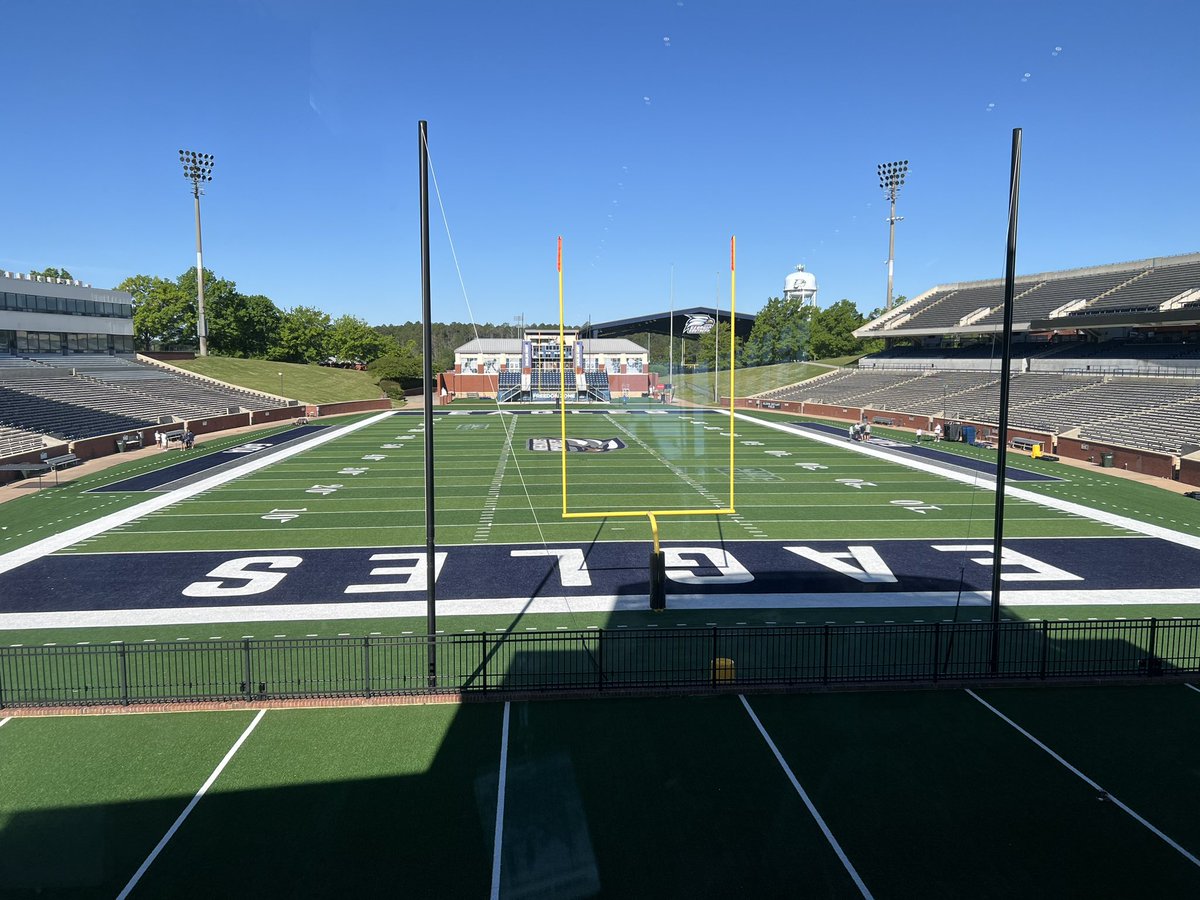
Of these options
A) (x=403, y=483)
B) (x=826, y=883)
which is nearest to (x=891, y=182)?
(x=403, y=483)

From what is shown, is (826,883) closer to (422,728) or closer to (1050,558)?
(422,728)

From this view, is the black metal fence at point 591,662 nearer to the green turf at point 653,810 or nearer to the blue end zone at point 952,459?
the green turf at point 653,810

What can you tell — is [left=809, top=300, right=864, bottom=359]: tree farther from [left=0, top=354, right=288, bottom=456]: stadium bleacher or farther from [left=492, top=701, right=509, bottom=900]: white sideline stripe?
[left=492, top=701, right=509, bottom=900]: white sideline stripe

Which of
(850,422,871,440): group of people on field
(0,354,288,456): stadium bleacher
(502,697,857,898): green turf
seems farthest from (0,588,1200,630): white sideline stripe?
(850,422,871,440): group of people on field

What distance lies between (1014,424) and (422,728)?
141 ft

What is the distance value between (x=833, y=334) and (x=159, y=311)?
80.6 meters

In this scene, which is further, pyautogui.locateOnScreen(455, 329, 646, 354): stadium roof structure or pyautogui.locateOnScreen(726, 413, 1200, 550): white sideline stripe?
pyautogui.locateOnScreen(455, 329, 646, 354): stadium roof structure

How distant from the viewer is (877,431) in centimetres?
4938

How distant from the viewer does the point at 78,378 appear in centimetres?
4922

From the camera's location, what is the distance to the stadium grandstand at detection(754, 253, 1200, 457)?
39.3 metres

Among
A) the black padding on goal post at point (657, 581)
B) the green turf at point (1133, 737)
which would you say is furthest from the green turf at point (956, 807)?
the black padding on goal post at point (657, 581)

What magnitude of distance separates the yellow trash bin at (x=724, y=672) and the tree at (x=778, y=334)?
78.5m

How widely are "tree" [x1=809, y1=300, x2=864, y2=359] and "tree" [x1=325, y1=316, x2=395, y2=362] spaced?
57.7 metres

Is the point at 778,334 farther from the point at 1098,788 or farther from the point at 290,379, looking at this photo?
the point at 1098,788
